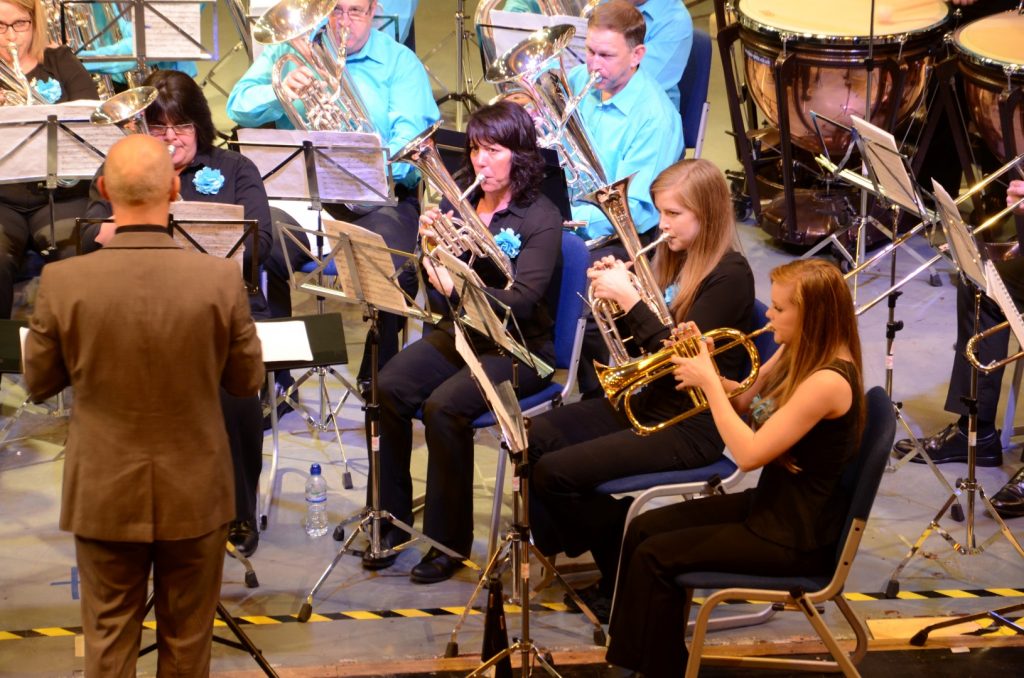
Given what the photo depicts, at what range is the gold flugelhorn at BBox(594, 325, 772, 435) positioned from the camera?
11.5ft

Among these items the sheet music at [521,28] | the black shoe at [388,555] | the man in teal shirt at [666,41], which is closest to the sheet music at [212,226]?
the black shoe at [388,555]

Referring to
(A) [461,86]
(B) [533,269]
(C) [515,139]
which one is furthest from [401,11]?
(B) [533,269]

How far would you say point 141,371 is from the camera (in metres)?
2.77

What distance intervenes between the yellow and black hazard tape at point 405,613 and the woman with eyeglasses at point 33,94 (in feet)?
5.47

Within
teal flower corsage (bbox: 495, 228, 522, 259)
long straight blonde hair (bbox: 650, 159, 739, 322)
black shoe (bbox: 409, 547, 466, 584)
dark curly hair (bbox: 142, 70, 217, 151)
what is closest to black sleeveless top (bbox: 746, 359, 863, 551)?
long straight blonde hair (bbox: 650, 159, 739, 322)

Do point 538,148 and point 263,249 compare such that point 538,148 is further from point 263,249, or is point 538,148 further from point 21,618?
point 21,618

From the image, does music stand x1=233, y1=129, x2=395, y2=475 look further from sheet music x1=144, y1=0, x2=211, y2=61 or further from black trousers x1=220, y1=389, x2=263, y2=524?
sheet music x1=144, y1=0, x2=211, y2=61

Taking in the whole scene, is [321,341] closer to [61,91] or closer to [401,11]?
[61,91]

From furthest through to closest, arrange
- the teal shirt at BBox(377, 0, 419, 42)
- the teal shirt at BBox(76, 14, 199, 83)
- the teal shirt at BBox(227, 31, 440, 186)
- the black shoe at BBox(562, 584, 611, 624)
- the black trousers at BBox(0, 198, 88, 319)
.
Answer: the teal shirt at BBox(377, 0, 419, 42)
the teal shirt at BBox(76, 14, 199, 83)
the teal shirt at BBox(227, 31, 440, 186)
the black trousers at BBox(0, 198, 88, 319)
the black shoe at BBox(562, 584, 611, 624)

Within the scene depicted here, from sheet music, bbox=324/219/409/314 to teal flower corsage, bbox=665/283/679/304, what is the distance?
80 cm

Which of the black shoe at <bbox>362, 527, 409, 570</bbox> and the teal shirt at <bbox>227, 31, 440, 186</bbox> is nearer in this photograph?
the black shoe at <bbox>362, 527, 409, 570</bbox>

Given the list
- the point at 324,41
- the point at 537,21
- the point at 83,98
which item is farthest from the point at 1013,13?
the point at 83,98

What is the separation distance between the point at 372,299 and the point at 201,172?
1.06 meters

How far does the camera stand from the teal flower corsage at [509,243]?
4.30 m
